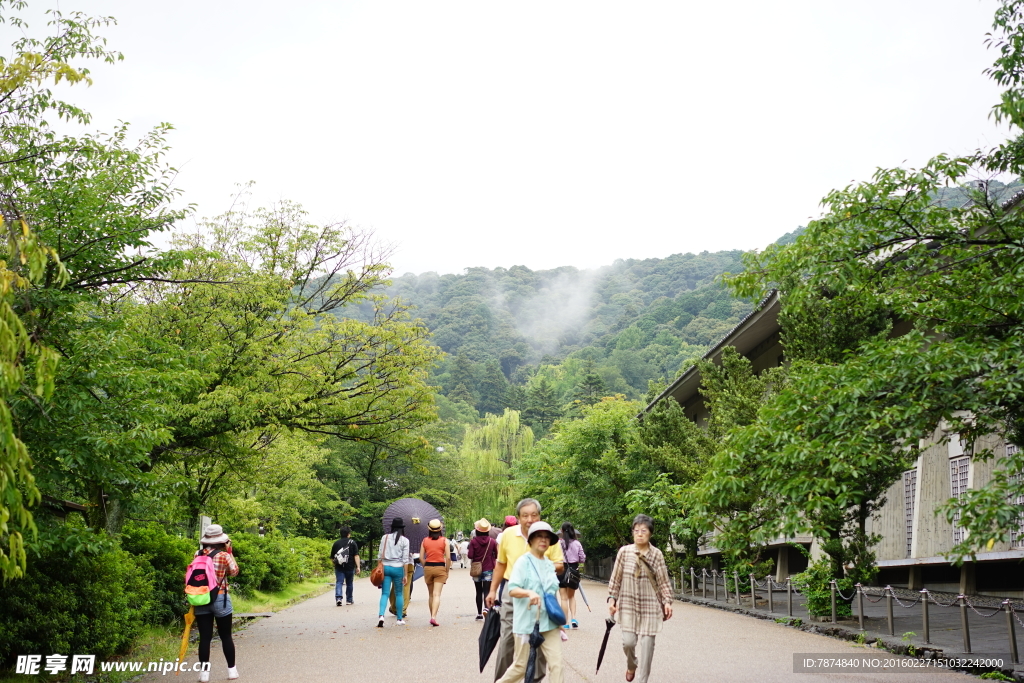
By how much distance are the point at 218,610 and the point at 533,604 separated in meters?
4.23

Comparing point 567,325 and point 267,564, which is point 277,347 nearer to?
point 267,564

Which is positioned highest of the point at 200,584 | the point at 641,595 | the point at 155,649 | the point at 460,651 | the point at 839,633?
the point at 641,595

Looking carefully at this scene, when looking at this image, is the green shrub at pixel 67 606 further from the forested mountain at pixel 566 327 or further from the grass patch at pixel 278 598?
the forested mountain at pixel 566 327

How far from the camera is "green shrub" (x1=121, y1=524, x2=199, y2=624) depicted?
42.0 ft

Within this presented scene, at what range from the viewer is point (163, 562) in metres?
13.3

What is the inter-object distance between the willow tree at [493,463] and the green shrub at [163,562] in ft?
114

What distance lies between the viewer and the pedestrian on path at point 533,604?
665 cm

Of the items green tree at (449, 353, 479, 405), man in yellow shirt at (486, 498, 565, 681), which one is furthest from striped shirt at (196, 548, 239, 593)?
green tree at (449, 353, 479, 405)

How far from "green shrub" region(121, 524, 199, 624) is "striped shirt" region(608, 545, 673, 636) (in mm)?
7808

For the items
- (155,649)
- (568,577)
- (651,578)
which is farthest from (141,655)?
(651,578)

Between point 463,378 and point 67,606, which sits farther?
point 463,378

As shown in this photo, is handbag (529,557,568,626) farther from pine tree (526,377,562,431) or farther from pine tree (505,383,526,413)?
pine tree (505,383,526,413)

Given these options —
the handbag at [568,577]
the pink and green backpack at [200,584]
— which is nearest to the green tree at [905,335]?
the handbag at [568,577]

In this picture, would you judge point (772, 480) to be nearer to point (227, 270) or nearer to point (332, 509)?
point (227, 270)
